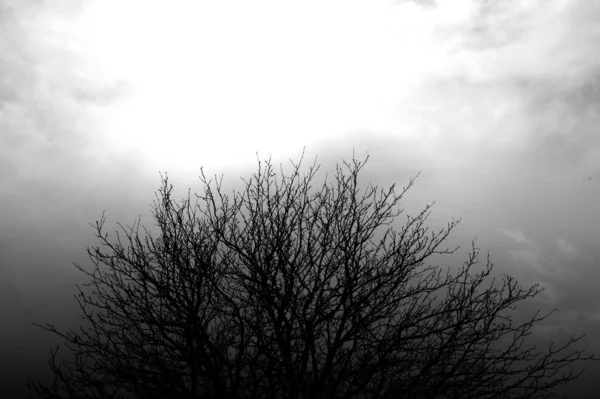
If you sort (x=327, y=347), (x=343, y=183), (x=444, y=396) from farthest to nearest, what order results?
(x=343, y=183)
(x=327, y=347)
(x=444, y=396)

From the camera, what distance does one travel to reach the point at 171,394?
5.37 meters

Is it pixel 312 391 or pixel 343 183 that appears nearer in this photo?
pixel 312 391

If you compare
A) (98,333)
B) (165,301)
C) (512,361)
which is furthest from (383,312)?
(98,333)

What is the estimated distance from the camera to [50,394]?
6.14 meters

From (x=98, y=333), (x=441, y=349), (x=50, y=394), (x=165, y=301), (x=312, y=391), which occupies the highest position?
(x=165, y=301)

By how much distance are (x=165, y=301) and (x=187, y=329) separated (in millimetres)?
1066

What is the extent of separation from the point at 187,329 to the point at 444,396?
442cm

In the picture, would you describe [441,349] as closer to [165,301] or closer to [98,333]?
[165,301]

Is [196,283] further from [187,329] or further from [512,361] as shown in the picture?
[512,361]

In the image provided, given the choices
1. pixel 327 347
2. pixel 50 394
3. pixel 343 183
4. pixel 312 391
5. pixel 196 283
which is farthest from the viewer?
pixel 343 183

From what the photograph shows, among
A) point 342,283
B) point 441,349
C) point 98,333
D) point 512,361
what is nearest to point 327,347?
point 342,283

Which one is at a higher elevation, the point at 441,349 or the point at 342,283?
the point at 342,283

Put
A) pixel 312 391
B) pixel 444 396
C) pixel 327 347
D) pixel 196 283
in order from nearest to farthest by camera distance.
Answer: pixel 312 391, pixel 444 396, pixel 196 283, pixel 327 347

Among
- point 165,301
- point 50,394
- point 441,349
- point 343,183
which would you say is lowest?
point 50,394
